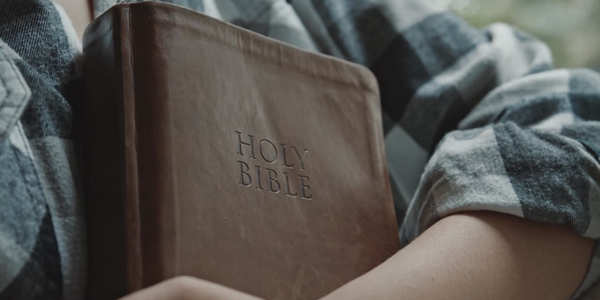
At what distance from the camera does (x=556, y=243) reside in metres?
0.47

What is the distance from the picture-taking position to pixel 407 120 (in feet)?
2.01

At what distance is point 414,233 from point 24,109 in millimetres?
323

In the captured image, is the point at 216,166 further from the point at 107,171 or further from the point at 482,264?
the point at 482,264

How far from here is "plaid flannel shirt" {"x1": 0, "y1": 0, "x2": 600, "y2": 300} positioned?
363 mm

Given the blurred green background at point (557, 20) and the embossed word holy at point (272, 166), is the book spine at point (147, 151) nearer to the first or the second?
the embossed word holy at point (272, 166)

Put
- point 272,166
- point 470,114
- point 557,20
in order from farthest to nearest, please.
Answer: point 557,20, point 470,114, point 272,166

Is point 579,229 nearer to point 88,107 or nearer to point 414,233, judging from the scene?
point 414,233

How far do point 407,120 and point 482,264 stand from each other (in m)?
0.21

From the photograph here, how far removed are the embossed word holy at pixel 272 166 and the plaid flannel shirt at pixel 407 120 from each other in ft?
0.35

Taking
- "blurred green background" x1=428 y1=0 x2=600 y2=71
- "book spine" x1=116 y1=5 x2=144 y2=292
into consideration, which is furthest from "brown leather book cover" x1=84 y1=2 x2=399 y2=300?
"blurred green background" x1=428 y1=0 x2=600 y2=71

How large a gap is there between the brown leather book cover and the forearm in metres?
0.05

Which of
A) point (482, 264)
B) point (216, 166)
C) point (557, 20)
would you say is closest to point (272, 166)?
point (216, 166)

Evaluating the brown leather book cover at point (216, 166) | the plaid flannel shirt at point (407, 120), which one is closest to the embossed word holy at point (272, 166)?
the brown leather book cover at point (216, 166)

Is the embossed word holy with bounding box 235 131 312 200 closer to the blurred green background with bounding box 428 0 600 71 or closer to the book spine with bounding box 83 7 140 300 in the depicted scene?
the book spine with bounding box 83 7 140 300
